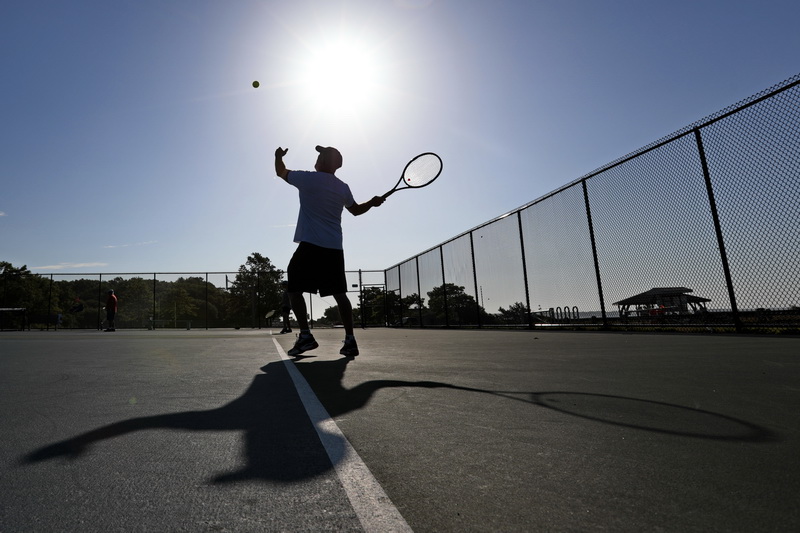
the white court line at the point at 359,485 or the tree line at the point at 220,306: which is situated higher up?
the tree line at the point at 220,306

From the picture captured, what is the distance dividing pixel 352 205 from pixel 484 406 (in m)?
3.80

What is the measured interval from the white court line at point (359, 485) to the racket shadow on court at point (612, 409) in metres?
0.36

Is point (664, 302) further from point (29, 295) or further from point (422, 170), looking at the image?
point (29, 295)

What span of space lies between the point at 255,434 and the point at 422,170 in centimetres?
584

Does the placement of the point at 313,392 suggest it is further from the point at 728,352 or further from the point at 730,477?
the point at 728,352

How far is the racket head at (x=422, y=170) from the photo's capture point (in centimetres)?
692

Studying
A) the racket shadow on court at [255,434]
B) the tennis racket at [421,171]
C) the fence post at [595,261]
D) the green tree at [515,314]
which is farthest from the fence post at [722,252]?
the racket shadow on court at [255,434]

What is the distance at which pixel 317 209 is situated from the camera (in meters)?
5.18

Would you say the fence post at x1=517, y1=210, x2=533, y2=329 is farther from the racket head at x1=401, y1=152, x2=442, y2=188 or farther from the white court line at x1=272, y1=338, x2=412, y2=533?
the white court line at x1=272, y1=338, x2=412, y2=533

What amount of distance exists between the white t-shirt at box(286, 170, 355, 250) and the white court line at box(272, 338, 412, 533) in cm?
337

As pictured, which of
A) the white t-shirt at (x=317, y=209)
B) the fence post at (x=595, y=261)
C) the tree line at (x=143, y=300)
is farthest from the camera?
the tree line at (x=143, y=300)

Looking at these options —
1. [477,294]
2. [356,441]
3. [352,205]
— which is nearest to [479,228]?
[477,294]

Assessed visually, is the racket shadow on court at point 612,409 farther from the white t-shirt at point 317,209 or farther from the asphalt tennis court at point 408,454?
the white t-shirt at point 317,209

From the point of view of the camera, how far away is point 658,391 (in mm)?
2531
